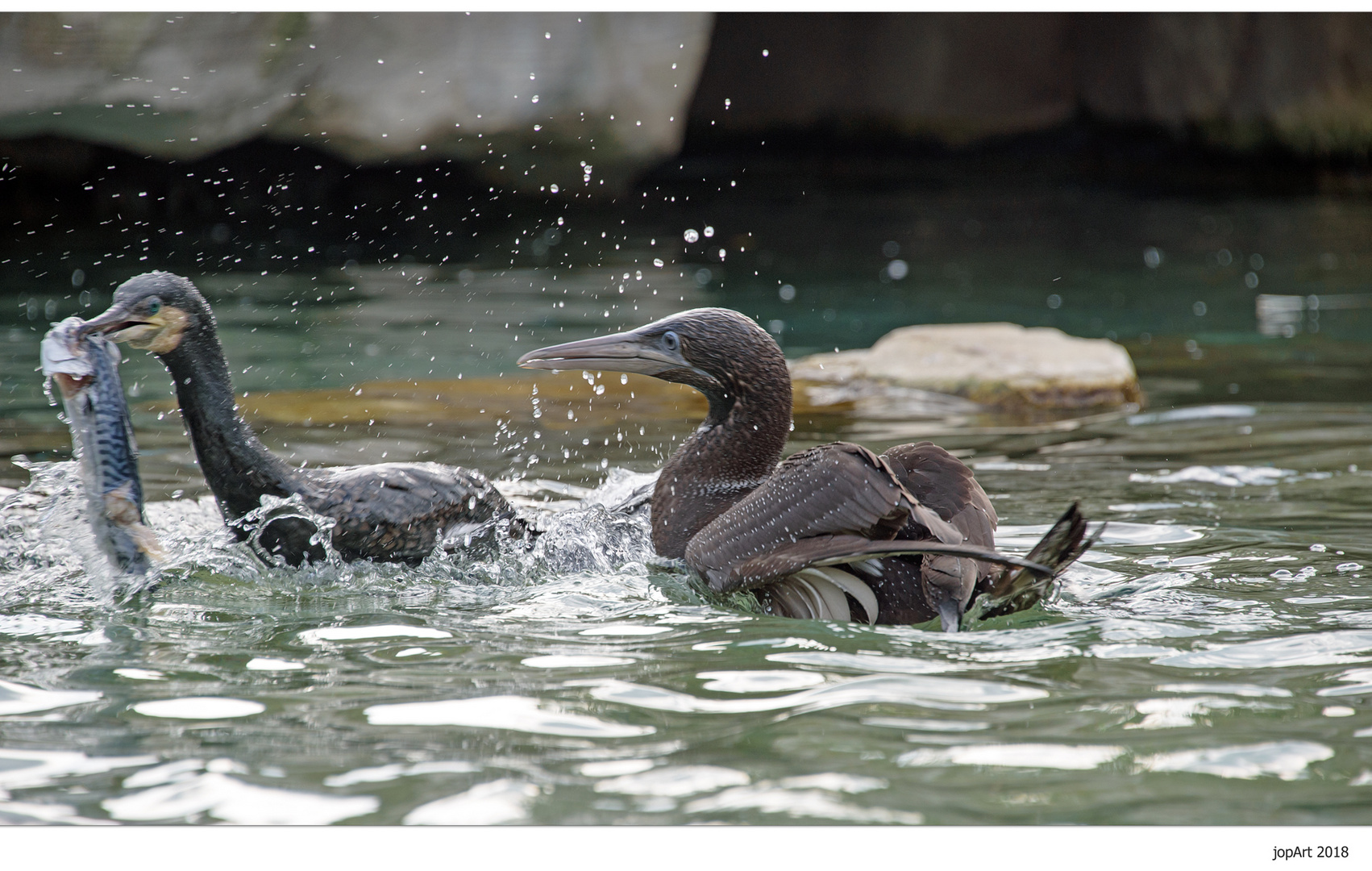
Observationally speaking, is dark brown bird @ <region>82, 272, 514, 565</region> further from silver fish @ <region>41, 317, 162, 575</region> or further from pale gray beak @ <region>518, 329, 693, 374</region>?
pale gray beak @ <region>518, 329, 693, 374</region>

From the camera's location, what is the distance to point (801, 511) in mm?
3582

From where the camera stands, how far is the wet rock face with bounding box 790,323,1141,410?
6988mm

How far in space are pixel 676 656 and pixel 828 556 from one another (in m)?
0.46

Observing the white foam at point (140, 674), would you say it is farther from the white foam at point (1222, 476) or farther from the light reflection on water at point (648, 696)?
the white foam at point (1222, 476)

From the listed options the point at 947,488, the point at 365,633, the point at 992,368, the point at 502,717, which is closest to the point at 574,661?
the point at 502,717

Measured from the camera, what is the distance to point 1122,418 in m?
6.63

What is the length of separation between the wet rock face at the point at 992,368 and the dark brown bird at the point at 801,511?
3013 millimetres

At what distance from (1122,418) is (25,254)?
9342 mm

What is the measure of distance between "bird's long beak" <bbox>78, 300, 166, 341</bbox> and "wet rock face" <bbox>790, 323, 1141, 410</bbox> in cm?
408

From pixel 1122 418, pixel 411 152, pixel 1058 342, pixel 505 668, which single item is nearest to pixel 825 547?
pixel 505 668

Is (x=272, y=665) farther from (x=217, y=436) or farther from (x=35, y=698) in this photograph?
(x=217, y=436)

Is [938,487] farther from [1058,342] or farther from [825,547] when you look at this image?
[1058,342]

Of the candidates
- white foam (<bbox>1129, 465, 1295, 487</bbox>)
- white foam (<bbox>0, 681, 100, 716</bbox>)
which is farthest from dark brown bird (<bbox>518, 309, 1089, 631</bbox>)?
white foam (<bbox>1129, 465, 1295, 487</bbox>)

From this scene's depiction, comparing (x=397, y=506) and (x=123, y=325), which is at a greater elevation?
(x=123, y=325)
